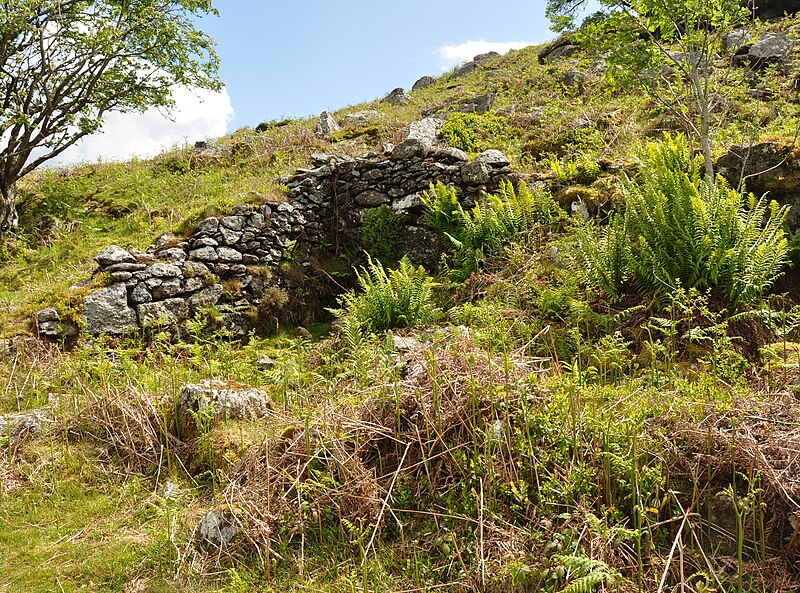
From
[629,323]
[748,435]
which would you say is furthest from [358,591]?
[629,323]

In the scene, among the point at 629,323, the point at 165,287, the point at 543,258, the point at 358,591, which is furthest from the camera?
the point at 165,287

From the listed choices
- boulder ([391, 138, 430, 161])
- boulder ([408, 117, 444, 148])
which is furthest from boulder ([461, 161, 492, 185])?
boulder ([408, 117, 444, 148])

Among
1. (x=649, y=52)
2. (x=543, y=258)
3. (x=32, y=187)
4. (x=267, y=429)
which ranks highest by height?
(x=32, y=187)

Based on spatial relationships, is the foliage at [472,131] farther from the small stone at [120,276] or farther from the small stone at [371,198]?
the small stone at [120,276]

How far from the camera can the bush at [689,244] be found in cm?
490

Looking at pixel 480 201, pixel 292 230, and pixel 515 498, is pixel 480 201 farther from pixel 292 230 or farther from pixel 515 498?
pixel 515 498

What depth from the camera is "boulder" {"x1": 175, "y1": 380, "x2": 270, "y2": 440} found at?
4.45 m

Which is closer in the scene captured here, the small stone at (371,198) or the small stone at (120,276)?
the small stone at (120,276)

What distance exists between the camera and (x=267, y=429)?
13.8 ft

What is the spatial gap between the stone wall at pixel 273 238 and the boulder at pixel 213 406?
113 inches

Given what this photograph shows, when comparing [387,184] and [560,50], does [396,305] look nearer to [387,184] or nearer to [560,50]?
[387,184]

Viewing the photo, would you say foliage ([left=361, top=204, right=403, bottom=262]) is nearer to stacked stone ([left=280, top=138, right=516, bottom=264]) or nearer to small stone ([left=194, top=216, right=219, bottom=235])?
stacked stone ([left=280, top=138, right=516, bottom=264])

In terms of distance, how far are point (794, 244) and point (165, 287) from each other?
316 inches

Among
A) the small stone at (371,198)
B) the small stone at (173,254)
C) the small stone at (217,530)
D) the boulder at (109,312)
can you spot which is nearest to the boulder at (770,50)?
the small stone at (371,198)
